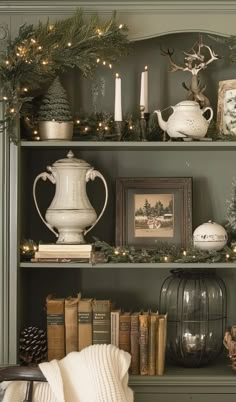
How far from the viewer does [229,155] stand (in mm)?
3227

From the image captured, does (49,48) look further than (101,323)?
No

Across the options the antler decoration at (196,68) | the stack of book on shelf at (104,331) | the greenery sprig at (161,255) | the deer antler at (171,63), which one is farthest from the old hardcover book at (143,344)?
the deer antler at (171,63)

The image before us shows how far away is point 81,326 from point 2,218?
53 cm

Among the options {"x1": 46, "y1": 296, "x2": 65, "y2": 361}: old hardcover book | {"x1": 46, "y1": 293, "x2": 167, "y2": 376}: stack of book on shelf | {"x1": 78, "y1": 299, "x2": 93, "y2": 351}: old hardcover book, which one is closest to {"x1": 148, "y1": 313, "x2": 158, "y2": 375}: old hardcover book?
{"x1": 46, "y1": 293, "x2": 167, "y2": 376}: stack of book on shelf

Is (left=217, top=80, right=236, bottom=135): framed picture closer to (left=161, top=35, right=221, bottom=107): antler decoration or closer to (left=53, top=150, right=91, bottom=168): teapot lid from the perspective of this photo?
(left=161, top=35, right=221, bottom=107): antler decoration

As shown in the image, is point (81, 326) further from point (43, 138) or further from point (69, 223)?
point (43, 138)

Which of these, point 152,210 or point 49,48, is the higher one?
point 49,48

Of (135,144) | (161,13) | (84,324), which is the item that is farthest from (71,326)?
(161,13)

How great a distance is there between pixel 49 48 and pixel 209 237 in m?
0.96

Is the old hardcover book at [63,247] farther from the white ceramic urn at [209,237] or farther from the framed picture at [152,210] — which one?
the white ceramic urn at [209,237]

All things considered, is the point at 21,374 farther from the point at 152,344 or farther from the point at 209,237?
the point at 209,237

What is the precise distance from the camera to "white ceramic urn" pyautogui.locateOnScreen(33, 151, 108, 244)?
9.80ft

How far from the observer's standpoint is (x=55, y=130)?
2.94 metres

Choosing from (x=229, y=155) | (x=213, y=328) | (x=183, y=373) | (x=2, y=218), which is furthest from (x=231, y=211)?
(x=2, y=218)
